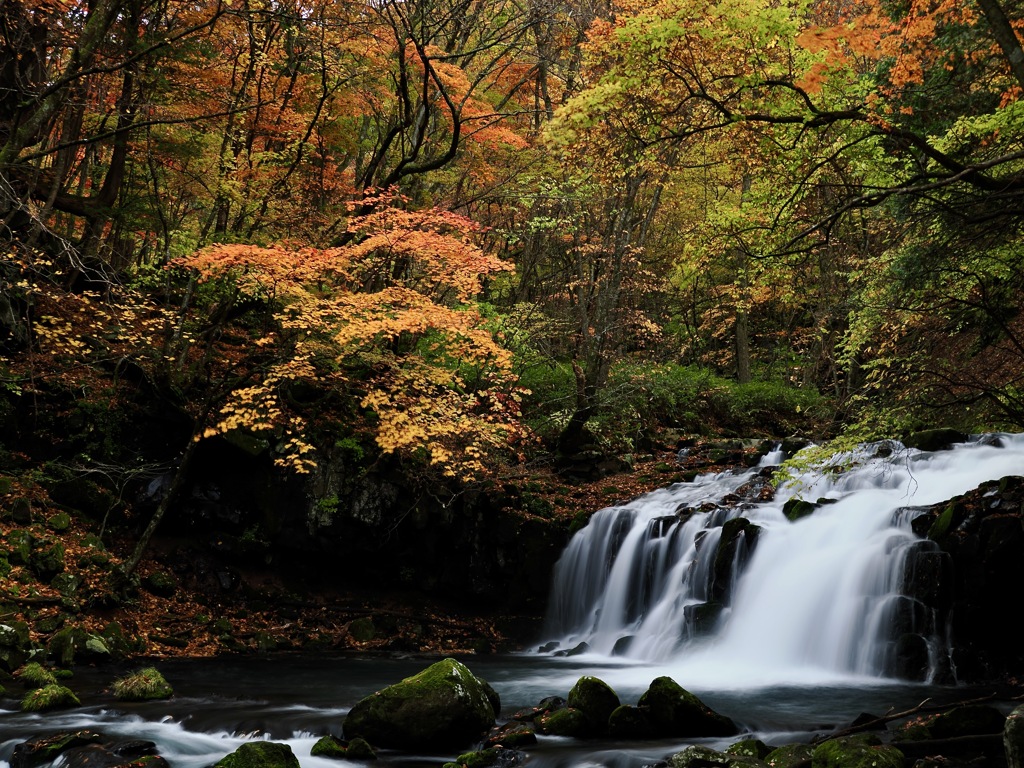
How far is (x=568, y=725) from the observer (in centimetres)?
744

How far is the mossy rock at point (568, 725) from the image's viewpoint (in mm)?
7410

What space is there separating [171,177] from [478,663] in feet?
34.8

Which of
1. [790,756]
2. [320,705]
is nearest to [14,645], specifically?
[320,705]

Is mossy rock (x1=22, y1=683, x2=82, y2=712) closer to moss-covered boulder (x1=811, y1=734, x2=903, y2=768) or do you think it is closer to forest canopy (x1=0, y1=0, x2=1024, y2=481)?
forest canopy (x1=0, y1=0, x2=1024, y2=481)

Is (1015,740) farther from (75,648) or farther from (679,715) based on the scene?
(75,648)

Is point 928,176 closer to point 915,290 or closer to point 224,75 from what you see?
point 915,290

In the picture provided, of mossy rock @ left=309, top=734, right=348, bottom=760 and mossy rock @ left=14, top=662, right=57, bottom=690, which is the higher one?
mossy rock @ left=309, top=734, right=348, bottom=760

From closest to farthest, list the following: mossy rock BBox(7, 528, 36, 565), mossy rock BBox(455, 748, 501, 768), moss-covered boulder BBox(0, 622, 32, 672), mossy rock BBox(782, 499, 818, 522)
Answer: mossy rock BBox(455, 748, 501, 768) < moss-covered boulder BBox(0, 622, 32, 672) < mossy rock BBox(7, 528, 36, 565) < mossy rock BBox(782, 499, 818, 522)

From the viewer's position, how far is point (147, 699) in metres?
8.23

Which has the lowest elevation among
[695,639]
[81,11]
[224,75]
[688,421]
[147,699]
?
[147,699]

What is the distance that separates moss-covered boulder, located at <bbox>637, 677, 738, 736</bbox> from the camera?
7340 mm

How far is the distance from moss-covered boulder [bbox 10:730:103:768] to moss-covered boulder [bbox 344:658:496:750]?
7.73 ft

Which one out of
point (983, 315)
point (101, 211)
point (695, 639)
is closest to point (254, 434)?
point (101, 211)

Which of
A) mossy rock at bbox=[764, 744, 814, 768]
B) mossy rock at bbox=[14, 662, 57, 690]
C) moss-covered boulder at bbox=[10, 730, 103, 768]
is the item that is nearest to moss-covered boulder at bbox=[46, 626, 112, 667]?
mossy rock at bbox=[14, 662, 57, 690]
